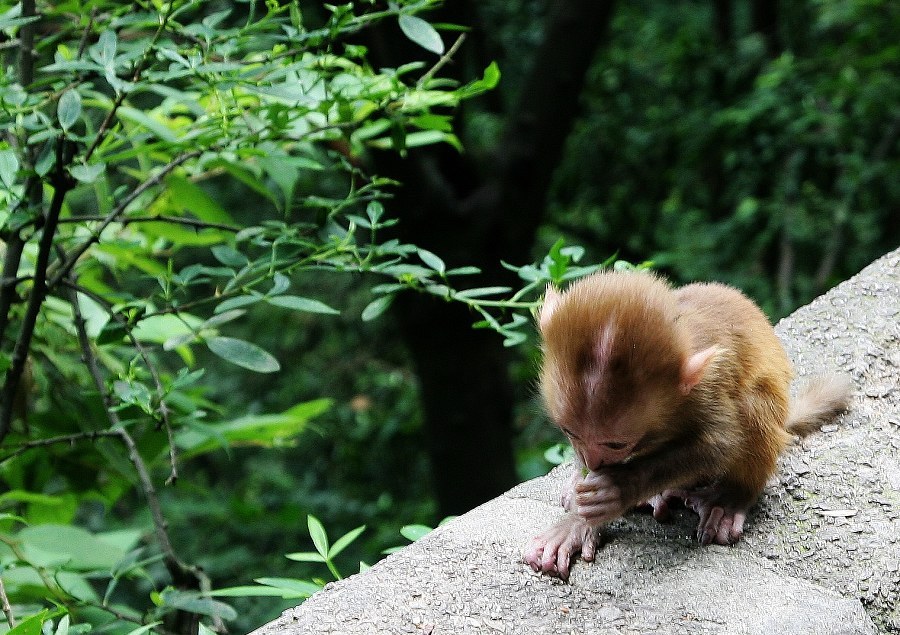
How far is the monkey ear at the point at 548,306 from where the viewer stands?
80.1 inches

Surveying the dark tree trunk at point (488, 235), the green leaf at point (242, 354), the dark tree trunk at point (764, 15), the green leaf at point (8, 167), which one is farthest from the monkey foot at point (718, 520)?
the dark tree trunk at point (764, 15)

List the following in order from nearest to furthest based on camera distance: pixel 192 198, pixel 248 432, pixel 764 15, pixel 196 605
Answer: pixel 196 605 < pixel 192 198 < pixel 248 432 < pixel 764 15

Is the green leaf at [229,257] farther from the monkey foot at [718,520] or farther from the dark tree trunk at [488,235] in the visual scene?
the dark tree trunk at [488,235]

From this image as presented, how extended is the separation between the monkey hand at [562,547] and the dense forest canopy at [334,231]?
0.41 metres

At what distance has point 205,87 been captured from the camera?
2104mm

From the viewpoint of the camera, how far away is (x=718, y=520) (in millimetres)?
1944

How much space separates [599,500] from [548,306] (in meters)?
0.42

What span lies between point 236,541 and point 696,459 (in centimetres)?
480

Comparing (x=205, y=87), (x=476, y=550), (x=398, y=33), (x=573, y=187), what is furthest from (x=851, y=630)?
(x=573, y=187)

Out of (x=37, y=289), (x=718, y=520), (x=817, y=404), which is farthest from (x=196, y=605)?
(x=817, y=404)

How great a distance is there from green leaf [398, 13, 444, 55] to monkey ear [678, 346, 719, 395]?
81 centimetres

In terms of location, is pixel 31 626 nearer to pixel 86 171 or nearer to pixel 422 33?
pixel 86 171


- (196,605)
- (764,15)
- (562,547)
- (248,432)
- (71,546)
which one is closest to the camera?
(562,547)

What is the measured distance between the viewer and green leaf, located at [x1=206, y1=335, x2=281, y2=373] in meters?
2.00
